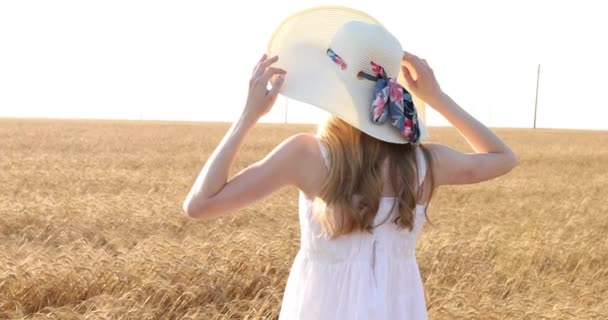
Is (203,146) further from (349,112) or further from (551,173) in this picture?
(349,112)

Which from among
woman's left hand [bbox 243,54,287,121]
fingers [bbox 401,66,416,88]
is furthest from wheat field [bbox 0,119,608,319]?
woman's left hand [bbox 243,54,287,121]

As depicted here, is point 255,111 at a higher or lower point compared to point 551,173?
higher

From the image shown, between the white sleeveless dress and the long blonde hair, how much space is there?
1.6 inches

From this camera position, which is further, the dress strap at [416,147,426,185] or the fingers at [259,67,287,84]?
the dress strap at [416,147,426,185]

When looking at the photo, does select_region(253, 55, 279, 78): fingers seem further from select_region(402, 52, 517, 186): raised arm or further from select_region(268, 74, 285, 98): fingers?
select_region(402, 52, 517, 186): raised arm

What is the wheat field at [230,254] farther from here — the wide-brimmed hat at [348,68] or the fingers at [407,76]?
the wide-brimmed hat at [348,68]

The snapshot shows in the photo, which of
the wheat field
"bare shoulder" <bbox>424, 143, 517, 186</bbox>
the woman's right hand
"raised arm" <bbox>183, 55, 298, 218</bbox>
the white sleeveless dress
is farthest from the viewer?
the wheat field

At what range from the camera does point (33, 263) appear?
6.13 m

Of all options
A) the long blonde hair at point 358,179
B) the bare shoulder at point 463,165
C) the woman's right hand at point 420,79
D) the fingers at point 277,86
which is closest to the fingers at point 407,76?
the woman's right hand at point 420,79

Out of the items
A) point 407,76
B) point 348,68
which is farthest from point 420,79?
point 348,68

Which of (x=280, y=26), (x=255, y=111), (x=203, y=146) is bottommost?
(x=203, y=146)

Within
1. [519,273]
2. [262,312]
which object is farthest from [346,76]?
[519,273]

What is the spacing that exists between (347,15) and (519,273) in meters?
5.33

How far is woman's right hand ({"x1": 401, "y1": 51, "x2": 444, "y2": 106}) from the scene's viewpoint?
2.62m
